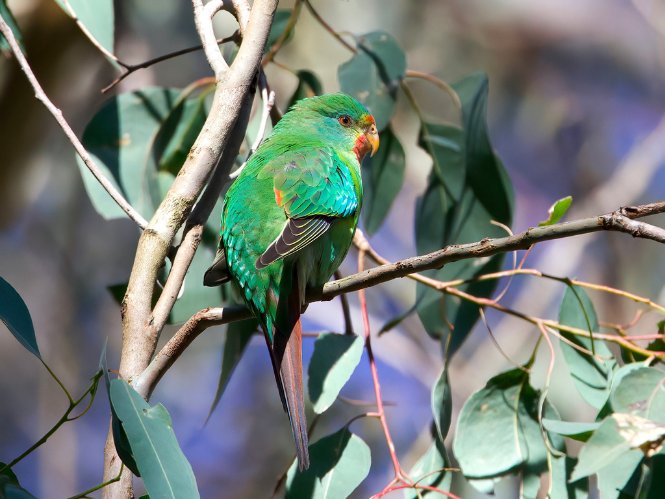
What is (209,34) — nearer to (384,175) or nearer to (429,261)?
(429,261)

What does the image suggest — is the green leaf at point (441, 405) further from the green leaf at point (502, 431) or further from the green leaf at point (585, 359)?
the green leaf at point (585, 359)

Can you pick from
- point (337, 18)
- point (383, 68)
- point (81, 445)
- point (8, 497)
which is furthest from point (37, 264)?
point (8, 497)

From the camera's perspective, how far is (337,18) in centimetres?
572

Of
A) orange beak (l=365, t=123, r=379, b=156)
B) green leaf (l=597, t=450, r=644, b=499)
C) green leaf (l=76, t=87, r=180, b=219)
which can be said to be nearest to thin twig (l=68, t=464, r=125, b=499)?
green leaf (l=597, t=450, r=644, b=499)

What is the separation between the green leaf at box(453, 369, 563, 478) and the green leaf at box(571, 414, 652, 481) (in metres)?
0.39

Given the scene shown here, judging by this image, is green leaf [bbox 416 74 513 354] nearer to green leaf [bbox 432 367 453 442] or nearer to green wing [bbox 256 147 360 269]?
green leaf [bbox 432 367 453 442]

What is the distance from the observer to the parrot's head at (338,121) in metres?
2.46

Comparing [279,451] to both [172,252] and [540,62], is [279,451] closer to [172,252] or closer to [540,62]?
[540,62]

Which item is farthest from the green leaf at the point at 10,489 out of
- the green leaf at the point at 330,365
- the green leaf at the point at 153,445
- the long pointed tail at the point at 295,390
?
the green leaf at the point at 330,365

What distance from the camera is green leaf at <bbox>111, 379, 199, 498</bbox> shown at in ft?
4.37

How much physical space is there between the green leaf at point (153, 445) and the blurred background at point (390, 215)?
375 centimetres

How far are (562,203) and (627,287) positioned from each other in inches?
180

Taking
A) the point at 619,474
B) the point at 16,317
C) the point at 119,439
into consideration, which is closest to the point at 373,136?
the point at 619,474

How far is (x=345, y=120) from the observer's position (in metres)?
2.57
